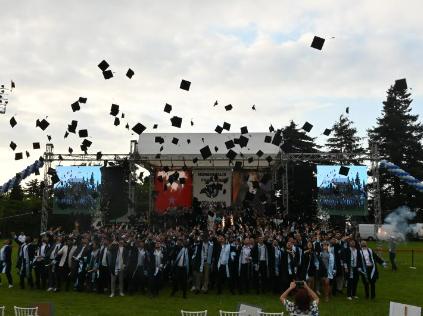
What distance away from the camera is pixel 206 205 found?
2738 centimetres

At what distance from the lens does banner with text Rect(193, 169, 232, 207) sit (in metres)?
27.4

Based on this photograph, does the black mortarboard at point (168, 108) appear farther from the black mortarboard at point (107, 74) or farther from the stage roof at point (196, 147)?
the stage roof at point (196, 147)

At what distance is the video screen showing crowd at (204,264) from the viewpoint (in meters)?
13.5

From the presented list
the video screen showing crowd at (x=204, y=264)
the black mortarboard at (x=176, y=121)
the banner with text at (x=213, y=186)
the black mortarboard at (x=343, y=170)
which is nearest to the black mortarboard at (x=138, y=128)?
the black mortarboard at (x=176, y=121)

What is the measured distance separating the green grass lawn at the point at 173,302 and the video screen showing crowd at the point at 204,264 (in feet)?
1.37

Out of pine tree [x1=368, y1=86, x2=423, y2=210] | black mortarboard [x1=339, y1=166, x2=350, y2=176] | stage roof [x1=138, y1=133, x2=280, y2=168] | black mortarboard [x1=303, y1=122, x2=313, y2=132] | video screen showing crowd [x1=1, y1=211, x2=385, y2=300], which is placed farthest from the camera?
pine tree [x1=368, y1=86, x2=423, y2=210]

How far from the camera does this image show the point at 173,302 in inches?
506

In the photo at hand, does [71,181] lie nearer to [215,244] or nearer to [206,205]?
[206,205]

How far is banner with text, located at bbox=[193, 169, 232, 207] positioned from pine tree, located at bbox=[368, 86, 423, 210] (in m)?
25.4

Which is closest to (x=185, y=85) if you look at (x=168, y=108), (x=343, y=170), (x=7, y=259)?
(x=168, y=108)

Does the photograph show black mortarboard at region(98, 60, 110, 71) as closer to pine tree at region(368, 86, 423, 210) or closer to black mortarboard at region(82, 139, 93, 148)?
black mortarboard at region(82, 139, 93, 148)

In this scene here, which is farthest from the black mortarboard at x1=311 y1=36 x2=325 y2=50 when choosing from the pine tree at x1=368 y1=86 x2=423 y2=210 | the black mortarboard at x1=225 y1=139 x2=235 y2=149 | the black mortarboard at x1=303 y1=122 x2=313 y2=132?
the pine tree at x1=368 y1=86 x2=423 y2=210

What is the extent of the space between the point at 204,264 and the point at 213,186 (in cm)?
1307

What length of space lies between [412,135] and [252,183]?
3057 centimetres
